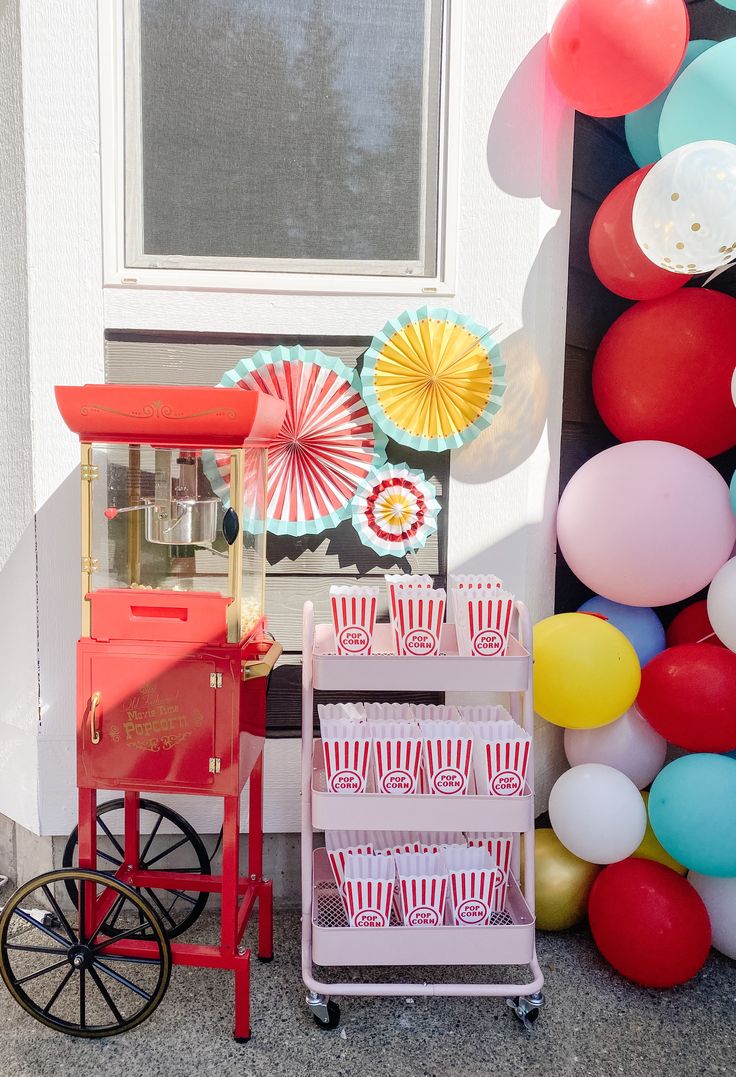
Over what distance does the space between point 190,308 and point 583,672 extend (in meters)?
1.73

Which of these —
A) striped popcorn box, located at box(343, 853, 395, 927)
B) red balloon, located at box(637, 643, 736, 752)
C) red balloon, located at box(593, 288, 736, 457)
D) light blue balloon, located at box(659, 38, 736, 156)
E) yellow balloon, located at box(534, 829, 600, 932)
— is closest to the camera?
striped popcorn box, located at box(343, 853, 395, 927)

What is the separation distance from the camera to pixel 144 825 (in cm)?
264

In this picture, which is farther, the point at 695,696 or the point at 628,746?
the point at 628,746

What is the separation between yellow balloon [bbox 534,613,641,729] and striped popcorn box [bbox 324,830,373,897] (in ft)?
2.31

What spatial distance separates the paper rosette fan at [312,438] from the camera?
2.46m

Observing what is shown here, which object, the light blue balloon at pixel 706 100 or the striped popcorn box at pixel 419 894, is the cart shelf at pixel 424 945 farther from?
the light blue balloon at pixel 706 100

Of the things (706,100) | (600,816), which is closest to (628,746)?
(600,816)

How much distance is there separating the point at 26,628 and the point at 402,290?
1.71 metres

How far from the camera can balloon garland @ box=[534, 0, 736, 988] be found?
2.23m

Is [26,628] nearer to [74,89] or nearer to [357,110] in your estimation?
[74,89]

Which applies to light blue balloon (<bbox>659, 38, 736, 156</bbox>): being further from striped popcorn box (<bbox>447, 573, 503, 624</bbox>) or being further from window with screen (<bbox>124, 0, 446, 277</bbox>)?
striped popcorn box (<bbox>447, 573, 503, 624</bbox>)

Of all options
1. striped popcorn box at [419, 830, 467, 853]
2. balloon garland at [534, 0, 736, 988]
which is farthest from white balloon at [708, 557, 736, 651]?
striped popcorn box at [419, 830, 467, 853]

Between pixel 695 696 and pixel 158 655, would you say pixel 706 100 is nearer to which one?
pixel 695 696

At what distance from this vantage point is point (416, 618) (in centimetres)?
218
